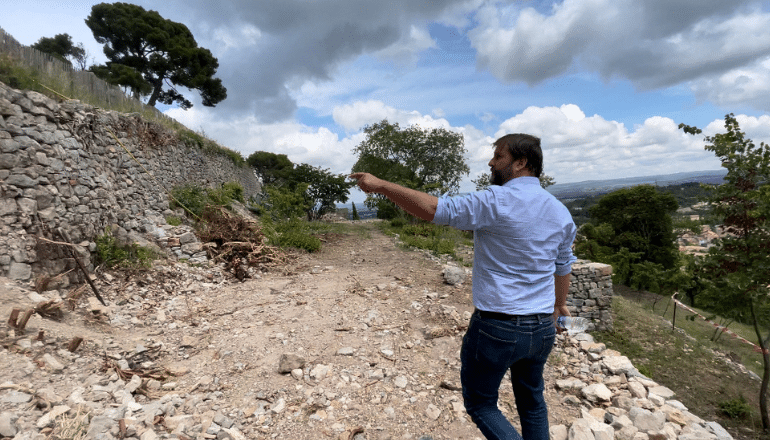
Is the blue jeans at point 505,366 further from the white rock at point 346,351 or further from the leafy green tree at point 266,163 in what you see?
the leafy green tree at point 266,163

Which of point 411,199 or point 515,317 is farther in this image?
point 515,317

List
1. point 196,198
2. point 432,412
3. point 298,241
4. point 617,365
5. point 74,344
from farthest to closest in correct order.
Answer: point 196,198 → point 298,241 → point 617,365 → point 74,344 → point 432,412

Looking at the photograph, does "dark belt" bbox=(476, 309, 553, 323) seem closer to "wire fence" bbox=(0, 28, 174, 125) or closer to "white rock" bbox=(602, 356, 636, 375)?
"white rock" bbox=(602, 356, 636, 375)

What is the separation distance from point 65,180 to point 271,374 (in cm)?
477

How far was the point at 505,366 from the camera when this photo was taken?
158 cm

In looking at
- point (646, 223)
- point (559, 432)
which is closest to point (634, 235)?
point (646, 223)

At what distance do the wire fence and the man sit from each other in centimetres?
783

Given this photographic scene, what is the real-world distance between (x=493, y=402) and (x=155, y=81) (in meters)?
24.9

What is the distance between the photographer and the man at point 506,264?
1.49 m

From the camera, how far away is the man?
1493 millimetres

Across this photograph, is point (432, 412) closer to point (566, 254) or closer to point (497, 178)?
point (566, 254)

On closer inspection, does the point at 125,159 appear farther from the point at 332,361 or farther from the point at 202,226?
the point at 332,361

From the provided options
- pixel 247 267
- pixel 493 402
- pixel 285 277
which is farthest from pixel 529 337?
pixel 247 267

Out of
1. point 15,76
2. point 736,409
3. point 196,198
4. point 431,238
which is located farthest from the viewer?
point 431,238
